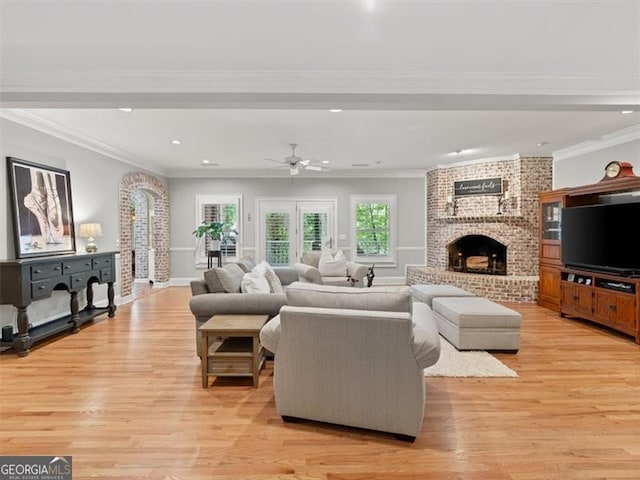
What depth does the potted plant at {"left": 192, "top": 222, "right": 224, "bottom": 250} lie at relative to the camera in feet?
27.8

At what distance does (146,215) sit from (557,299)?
362 inches

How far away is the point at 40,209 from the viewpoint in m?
4.65

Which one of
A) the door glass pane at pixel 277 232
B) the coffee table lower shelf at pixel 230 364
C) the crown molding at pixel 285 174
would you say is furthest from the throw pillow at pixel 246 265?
the crown molding at pixel 285 174

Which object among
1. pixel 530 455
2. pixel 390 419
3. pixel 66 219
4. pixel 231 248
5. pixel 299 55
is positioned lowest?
pixel 530 455

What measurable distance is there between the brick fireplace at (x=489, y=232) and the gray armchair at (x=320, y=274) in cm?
198

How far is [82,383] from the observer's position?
127 inches

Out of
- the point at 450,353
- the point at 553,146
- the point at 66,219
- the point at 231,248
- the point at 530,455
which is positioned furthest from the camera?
the point at 231,248

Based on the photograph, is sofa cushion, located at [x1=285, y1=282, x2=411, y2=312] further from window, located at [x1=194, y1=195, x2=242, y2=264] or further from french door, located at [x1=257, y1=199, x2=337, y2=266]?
window, located at [x1=194, y1=195, x2=242, y2=264]

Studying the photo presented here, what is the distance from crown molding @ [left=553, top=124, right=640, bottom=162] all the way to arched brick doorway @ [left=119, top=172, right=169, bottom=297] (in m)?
8.11

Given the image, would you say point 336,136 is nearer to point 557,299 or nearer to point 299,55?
point 299,55

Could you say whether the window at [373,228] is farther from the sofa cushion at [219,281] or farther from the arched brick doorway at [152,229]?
the sofa cushion at [219,281]

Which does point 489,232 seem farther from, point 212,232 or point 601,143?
point 212,232

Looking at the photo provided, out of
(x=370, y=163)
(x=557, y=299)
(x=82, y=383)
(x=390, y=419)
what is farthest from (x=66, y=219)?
(x=557, y=299)

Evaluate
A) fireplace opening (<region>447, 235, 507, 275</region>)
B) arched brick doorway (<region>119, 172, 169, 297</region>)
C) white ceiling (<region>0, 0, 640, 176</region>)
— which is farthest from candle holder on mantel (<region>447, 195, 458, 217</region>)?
arched brick doorway (<region>119, 172, 169, 297</region>)
